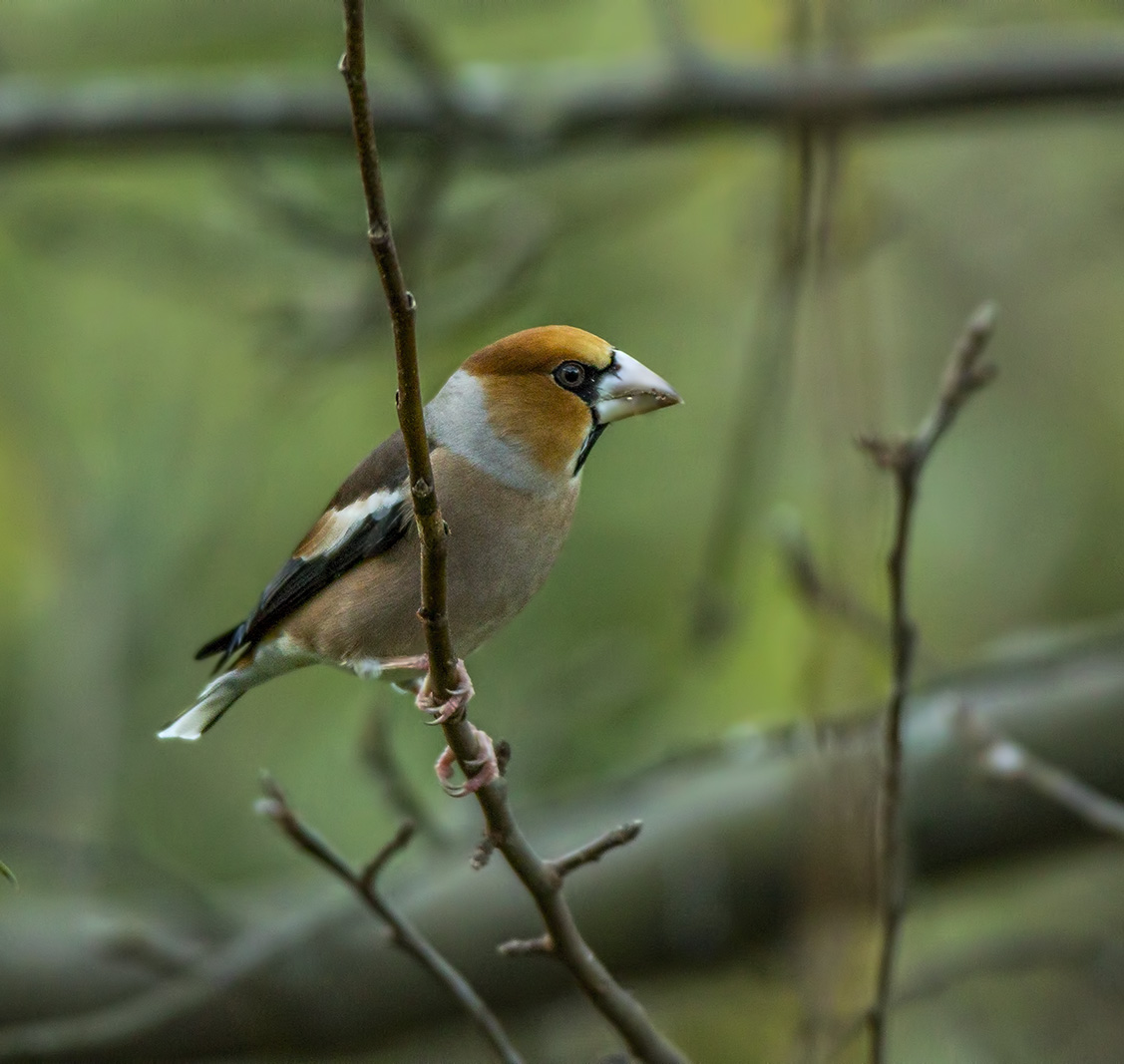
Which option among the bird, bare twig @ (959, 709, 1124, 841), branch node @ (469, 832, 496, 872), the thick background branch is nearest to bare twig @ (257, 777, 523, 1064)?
branch node @ (469, 832, 496, 872)

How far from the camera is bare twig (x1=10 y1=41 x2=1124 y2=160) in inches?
236

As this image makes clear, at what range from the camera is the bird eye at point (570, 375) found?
3.55 metres

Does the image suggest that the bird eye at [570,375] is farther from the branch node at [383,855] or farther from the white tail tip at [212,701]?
the white tail tip at [212,701]

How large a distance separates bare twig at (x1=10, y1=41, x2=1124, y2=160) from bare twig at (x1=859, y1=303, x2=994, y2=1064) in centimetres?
333

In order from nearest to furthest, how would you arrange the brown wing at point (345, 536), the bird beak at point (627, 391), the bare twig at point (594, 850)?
the bare twig at point (594, 850)
the bird beak at point (627, 391)
the brown wing at point (345, 536)

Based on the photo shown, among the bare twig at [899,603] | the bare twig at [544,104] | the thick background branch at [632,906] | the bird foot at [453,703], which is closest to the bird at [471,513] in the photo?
the bird foot at [453,703]

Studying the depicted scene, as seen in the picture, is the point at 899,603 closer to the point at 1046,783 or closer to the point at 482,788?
the point at 482,788

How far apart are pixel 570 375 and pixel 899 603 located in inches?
43.9

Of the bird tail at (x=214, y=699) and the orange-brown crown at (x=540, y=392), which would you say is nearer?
the orange-brown crown at (x=540, y=392)

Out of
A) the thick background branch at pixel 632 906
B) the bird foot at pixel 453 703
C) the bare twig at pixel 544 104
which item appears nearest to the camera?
the bird foot at pixel 453 703

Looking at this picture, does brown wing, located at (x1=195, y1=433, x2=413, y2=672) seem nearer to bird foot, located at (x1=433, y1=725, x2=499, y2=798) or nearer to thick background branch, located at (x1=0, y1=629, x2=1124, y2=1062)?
bird foot, located at (x1=433, y1=725, x2=499, y2=798)

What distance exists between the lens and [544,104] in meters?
6.21

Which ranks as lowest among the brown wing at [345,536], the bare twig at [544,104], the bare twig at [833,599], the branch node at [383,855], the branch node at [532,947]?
the branch node at [532,947]

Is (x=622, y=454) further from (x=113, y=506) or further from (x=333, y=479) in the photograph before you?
(x=113, y=506)
